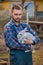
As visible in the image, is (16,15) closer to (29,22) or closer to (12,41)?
(12,41)

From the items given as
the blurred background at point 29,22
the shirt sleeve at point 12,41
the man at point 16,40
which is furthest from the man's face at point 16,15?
the blurred background at point 29,22

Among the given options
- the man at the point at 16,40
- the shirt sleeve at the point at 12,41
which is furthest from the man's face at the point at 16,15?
the shirt sleeve at the point at 12,41

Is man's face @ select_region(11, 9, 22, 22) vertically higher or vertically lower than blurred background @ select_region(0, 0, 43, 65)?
higher

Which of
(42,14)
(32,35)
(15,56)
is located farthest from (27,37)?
(42,14)

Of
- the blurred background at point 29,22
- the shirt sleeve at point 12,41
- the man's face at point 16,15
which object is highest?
the man's face at point 16,15

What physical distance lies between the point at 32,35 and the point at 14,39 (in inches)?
9.2

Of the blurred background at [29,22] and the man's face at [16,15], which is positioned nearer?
the man's face at [16,15]

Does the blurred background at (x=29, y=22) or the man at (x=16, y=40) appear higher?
the man at (x=16, y=40)

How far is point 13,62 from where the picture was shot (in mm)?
3434

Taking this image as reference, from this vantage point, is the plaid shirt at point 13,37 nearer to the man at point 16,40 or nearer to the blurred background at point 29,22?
the man at point 16,40

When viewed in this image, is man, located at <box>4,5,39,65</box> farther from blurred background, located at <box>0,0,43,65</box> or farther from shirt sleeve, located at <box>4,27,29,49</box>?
blurred background, located at <box>0,0,43,65</box>

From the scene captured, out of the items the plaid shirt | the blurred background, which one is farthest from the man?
the blurred background

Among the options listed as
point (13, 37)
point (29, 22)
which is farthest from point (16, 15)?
point (29, 22)

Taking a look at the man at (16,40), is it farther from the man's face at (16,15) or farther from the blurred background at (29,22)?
the blurred background at (29,22)
